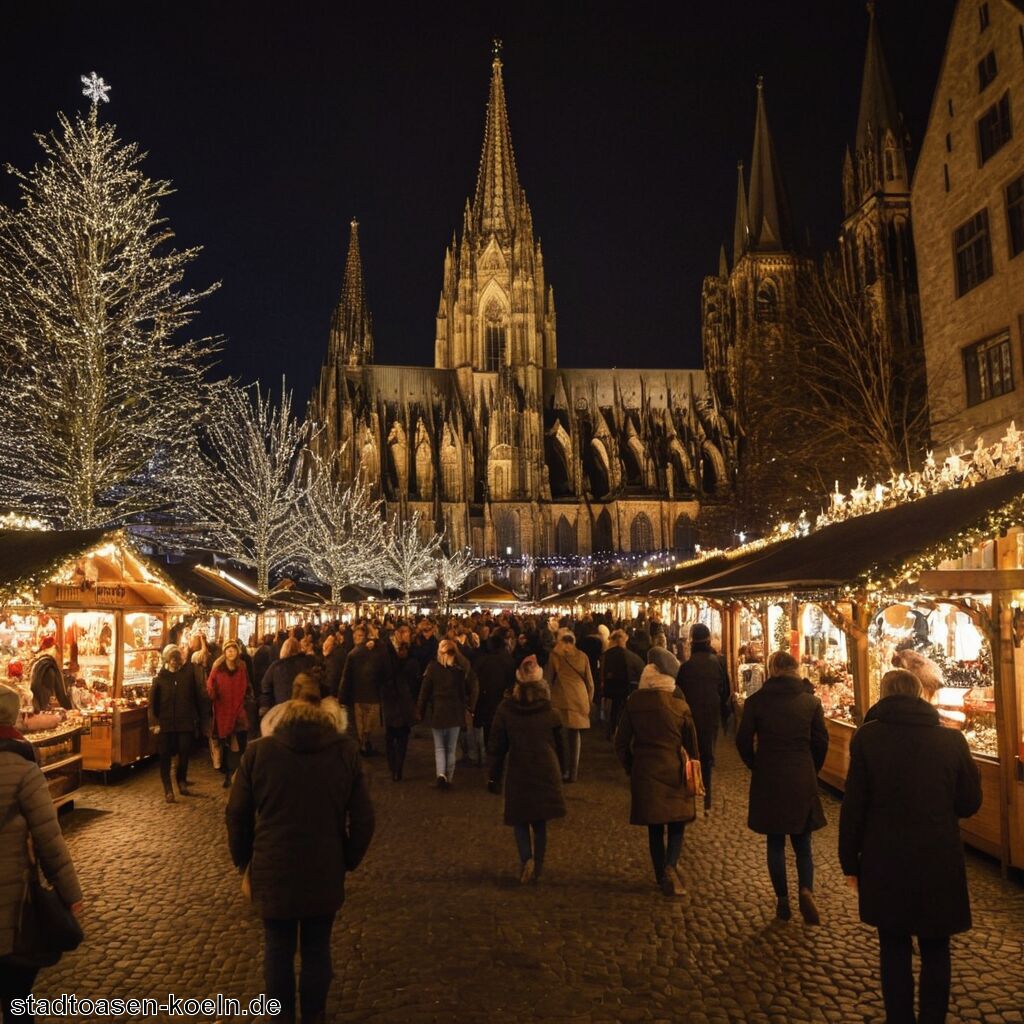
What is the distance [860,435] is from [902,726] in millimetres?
20845

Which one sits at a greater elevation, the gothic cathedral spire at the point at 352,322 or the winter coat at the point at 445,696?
the gothic cathedral spire at the point at 352,322

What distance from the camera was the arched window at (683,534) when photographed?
63.1m

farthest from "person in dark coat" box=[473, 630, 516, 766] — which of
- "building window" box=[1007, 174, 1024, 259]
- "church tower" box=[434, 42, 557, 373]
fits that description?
"church tower" box=[434, 42, 557, 373]

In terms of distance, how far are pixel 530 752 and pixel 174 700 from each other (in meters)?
4.27

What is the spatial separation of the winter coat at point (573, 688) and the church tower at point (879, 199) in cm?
3274

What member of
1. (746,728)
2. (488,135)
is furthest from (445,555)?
(746,728)

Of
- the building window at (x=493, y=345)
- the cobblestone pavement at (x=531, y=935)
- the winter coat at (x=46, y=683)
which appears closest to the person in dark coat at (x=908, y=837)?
the cobblestone pavement at (x=531, y=935)

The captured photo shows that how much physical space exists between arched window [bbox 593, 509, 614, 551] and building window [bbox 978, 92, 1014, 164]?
4709 cm

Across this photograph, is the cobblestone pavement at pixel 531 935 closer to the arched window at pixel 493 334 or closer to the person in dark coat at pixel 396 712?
the person in dark coat at pixel 396 712

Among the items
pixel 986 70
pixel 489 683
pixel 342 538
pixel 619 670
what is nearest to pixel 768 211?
pixel 342 538

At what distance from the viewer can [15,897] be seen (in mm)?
3168

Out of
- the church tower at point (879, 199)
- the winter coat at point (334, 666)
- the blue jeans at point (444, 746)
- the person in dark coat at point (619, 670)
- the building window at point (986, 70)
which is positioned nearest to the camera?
the blue jeans at point (444, 746)

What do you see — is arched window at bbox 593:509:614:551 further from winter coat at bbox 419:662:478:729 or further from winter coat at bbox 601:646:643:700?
winter coat at bbox 419:662:478:729

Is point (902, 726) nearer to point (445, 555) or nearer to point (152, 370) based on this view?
point (152, 370)
